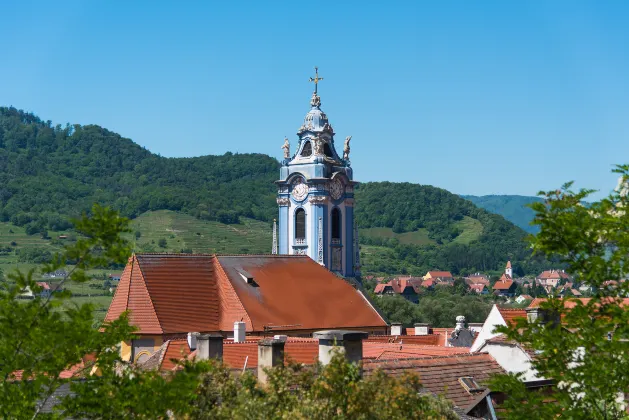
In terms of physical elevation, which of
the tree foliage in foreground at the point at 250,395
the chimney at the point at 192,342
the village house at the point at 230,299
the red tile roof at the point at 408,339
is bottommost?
the tree foliage in foreground at the point at 250,395

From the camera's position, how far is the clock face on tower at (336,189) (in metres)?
61.9

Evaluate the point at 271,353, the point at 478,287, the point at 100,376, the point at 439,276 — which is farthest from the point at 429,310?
the point at 439,276

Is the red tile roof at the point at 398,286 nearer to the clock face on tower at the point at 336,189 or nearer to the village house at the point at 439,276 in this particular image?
the village house at the point at 439,276

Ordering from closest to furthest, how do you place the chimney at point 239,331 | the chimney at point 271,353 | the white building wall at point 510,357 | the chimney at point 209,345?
1. the chimney at point 271,353
2. the chimney at point 209,345
3. the white building wall at point 510,357
4. the chimney at point 239,331

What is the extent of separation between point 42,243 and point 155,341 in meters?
128

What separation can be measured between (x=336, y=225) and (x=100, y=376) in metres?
48.3

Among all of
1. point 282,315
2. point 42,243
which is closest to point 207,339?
point 282,315

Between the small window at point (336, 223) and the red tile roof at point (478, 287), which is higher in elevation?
the red tile roof at point (478, 287)

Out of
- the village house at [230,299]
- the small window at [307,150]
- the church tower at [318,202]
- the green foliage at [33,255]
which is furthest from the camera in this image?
the green foliage at [33,255]

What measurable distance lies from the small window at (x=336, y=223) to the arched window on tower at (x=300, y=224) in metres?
1.60

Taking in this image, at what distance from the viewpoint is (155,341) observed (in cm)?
4112

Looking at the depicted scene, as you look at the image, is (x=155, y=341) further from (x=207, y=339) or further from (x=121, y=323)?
(x=121, y=323)

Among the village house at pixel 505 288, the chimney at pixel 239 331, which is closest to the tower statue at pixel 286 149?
the chimney at pixel 239 331

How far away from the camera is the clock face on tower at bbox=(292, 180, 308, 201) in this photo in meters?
61.8
